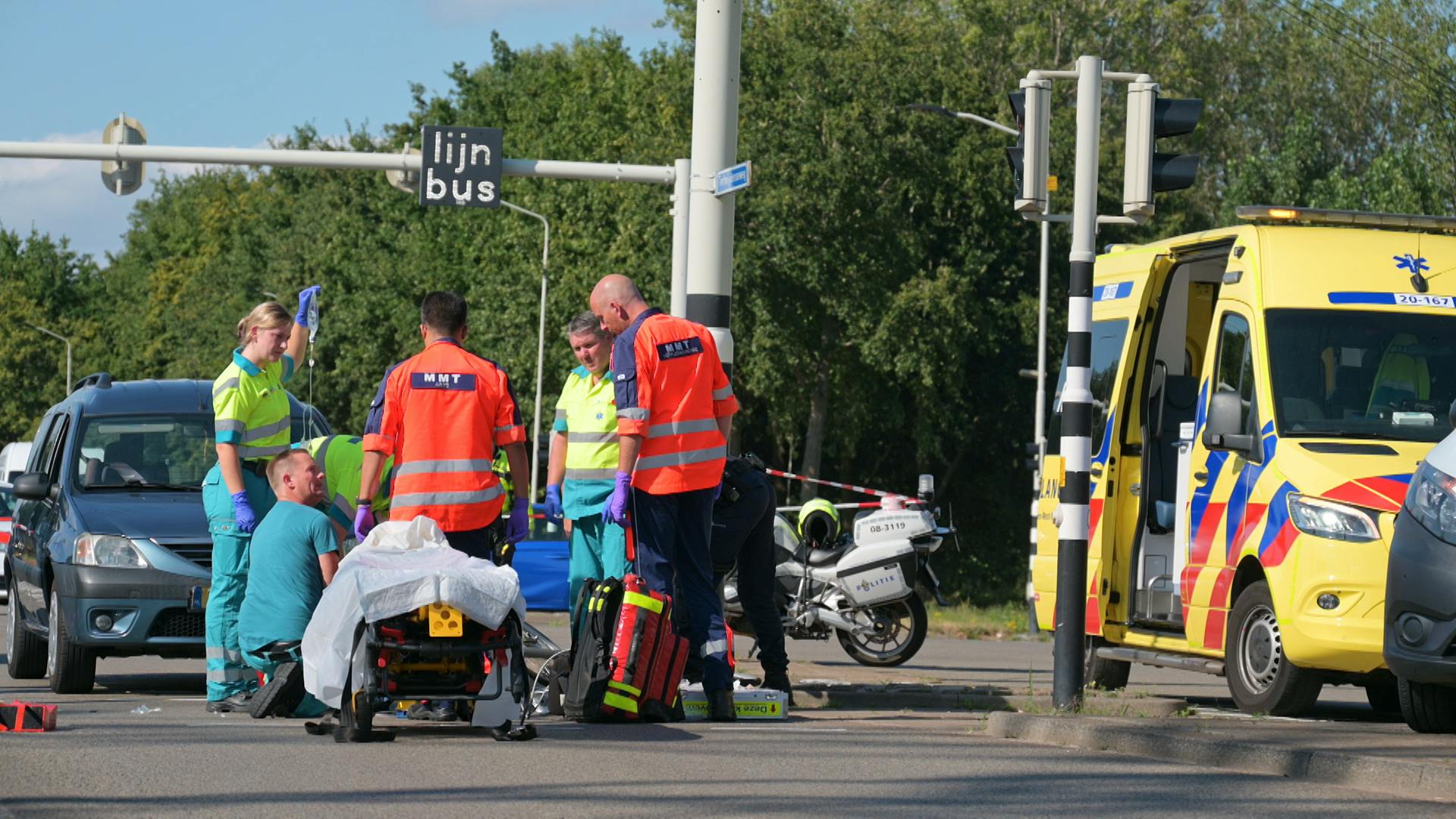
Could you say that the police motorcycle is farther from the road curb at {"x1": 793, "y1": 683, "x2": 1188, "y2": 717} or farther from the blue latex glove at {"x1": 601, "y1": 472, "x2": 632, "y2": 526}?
the blue latex glove at {"x1": 601, "y1": 472, "x2": 632, "y2": 526}

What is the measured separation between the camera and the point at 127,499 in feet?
39.6

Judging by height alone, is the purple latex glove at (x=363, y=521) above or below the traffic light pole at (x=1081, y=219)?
below

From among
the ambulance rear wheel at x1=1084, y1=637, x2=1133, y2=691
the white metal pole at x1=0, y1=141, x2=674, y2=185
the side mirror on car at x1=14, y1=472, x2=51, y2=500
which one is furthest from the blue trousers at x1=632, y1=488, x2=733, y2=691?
the white metal pole at x1=0, y1=141, x2=674, y2=185

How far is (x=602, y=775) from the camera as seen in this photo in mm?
7484

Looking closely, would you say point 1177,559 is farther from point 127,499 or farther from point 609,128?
point 609,128

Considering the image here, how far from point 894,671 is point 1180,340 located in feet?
12.3

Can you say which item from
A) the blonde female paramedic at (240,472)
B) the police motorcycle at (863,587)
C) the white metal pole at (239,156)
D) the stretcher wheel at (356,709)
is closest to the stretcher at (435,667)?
the stretcher wheel at (356,709)

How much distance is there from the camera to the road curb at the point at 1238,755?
7.23 metres

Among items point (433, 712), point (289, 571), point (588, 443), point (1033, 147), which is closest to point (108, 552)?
point (289, 571)

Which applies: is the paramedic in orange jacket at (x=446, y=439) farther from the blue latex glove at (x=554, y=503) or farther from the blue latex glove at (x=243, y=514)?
the blue latex glove at (x=554, y=503)

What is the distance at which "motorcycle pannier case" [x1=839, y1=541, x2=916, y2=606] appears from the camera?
1600cm

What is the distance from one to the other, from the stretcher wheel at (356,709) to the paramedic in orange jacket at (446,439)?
1135 mm

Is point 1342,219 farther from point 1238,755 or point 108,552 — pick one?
point 108,552

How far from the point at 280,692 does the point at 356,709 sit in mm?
1343
